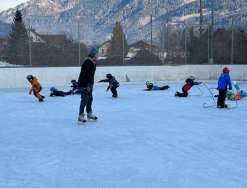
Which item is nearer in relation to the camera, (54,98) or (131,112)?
(131,112)

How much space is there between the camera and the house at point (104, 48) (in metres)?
23.9

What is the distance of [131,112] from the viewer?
11641 millimetres

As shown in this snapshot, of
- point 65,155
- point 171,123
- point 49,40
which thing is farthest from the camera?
point 49,40

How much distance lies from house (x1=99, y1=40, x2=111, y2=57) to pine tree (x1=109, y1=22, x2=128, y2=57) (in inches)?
6.3

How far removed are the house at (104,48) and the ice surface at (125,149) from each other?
39.3ft

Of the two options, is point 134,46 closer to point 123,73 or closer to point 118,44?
point 118,44

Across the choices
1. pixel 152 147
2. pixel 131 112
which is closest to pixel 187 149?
pixel 152 147

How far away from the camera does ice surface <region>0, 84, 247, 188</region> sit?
514 centimetres

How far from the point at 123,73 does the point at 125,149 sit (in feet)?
53.9

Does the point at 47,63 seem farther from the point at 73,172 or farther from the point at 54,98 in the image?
the point at 73,172

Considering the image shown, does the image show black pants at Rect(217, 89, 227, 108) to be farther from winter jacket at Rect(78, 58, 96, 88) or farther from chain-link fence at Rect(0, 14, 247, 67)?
chain-link fence at Rect(0, 14, 247, 67)

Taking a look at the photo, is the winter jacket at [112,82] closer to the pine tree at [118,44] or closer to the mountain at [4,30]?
the pine tree at [118,44]

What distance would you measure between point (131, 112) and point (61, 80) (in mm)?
10555

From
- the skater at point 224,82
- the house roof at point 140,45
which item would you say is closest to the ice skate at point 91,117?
the skater at point 224,82
